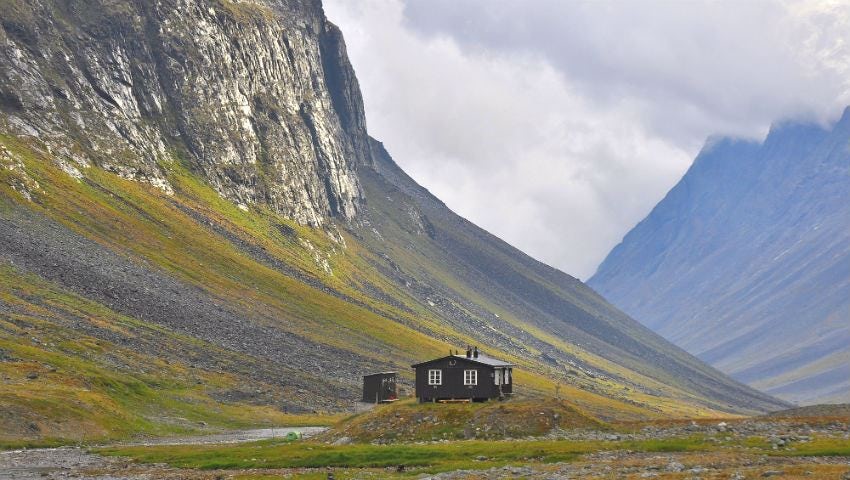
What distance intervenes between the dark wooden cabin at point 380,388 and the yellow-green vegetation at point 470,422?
44471 mm

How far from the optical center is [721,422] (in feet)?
270

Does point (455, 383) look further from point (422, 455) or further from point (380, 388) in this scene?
point (380, 388)

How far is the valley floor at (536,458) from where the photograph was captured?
5781 cm

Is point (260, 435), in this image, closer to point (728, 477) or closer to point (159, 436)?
point (159, 436)

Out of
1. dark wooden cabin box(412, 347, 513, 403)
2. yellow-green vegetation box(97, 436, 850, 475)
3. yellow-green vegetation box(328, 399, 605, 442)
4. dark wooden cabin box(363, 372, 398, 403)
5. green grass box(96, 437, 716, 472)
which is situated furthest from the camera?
dark wooden cabin box(363, 372, 398, 403)

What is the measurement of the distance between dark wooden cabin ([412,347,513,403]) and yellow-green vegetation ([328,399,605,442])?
10.1 metres

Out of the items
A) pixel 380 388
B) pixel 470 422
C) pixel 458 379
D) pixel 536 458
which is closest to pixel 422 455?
pixel 536 458

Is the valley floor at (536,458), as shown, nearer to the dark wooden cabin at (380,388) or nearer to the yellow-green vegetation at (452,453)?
the yellow-green vegetation at (452,453)

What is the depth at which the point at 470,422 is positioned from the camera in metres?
86.2

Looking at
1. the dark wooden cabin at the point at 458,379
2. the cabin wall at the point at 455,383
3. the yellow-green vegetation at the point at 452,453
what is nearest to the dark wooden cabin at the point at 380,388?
the dark wooden cabin at the point at 458,379

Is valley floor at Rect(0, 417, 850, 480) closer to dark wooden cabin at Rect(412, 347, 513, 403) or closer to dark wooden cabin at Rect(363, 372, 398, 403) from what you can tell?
dark wooden cabin at Rect(412, 347, 513, 403)

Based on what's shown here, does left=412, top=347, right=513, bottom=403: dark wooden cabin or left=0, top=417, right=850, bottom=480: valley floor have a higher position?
left=412, top=347, right=513, bottom=403: dark wooden cabin

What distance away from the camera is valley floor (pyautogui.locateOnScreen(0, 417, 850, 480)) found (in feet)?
190

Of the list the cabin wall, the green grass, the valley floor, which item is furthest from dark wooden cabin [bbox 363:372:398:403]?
the green grass
